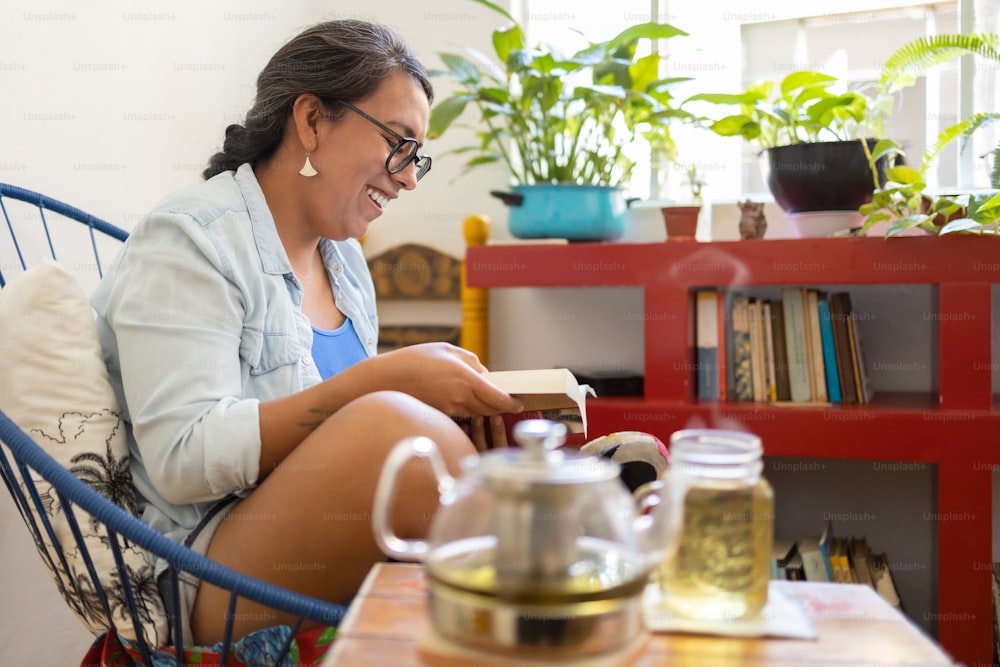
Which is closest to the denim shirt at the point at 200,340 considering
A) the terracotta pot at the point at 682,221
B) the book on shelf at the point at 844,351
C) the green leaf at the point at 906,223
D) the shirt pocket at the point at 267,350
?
the shirt pocket at the point at 267,350

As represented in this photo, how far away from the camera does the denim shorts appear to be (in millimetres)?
1115

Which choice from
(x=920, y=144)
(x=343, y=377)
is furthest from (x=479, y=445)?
(x=920, y=144)

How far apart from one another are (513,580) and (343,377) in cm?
→ 60

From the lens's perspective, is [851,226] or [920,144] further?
[920,144]

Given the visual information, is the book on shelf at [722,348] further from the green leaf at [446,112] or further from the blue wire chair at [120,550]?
the blue wire chair at [120,550]

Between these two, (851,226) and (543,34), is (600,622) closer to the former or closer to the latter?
(851,226)

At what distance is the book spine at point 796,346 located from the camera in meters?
2.09

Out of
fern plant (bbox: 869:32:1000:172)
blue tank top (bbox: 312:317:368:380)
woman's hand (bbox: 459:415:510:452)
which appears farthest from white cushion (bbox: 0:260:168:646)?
fern plant (bbox: 869:32:1000:172)

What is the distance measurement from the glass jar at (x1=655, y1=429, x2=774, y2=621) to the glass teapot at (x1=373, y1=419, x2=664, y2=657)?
0.06 m

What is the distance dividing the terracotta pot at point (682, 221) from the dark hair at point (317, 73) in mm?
857

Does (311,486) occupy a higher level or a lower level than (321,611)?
higher

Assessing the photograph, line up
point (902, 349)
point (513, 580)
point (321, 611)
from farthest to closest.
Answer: point (902, 349), point (321, 611), point (513, 580)

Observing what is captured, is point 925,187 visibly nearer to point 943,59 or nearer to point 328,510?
point 943,59

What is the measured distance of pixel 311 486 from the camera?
41.3 inches
